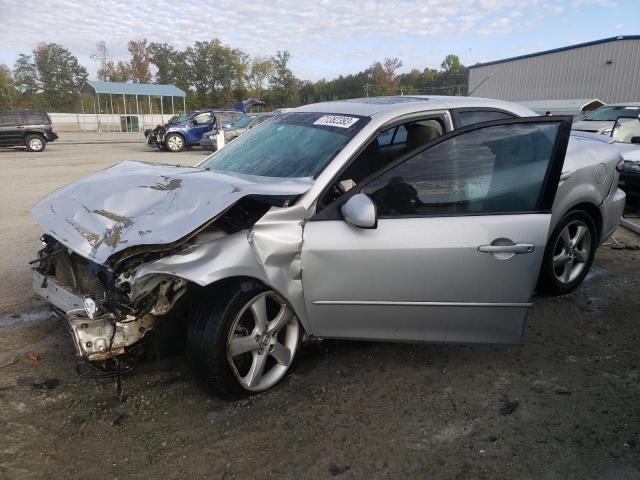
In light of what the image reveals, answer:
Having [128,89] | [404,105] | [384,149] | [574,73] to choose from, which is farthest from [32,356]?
[128,89]

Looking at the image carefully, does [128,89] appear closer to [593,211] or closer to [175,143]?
[175,143]

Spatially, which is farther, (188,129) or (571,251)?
(188,129)

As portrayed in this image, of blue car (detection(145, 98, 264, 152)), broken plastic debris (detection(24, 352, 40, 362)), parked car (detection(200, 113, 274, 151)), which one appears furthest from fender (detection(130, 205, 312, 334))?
blue car (detection(145, 98, 264, 152))

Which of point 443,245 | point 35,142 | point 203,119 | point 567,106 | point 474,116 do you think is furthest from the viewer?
point 567,106

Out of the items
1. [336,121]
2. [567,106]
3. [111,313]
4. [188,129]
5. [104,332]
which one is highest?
[336,121]

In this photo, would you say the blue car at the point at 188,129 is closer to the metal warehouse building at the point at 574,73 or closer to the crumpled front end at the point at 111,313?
the metal warehouse building at the point at 574,73

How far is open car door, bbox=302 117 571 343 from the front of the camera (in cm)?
288

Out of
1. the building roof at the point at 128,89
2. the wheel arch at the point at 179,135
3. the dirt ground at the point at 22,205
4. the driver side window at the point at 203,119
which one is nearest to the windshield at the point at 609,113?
the dirt ground at the point at 22,205

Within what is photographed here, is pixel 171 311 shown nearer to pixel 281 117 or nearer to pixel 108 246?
pixel 108 246

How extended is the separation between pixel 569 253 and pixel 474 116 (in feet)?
5.57

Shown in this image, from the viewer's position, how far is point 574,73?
31203mm

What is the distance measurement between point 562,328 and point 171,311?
2954 millimetres

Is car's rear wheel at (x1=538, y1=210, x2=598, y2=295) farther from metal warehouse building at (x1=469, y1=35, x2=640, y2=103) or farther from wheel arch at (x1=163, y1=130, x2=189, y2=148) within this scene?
metal warehouse building at (x1=469, y1=35, x2=640, y2=103)

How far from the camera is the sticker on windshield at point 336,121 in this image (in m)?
3.38
